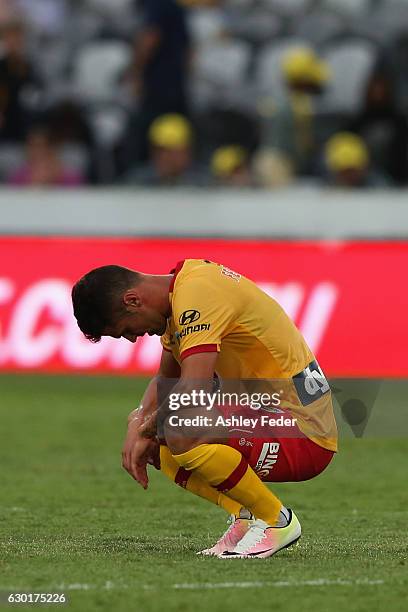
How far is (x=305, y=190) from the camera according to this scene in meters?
14.1

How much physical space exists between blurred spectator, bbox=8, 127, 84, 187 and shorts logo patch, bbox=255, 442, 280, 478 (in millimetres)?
8741

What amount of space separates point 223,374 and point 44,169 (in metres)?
8.69

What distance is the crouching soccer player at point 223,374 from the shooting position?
607 centimetres

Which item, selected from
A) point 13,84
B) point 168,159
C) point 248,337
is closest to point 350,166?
point 168,159

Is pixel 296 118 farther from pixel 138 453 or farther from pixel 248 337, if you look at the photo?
pixel 138 453

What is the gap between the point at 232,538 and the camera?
634 cm

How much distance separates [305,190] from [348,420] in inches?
273

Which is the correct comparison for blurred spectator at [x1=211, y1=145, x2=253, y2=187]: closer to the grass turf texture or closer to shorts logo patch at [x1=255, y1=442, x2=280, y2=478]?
the grass turf texture

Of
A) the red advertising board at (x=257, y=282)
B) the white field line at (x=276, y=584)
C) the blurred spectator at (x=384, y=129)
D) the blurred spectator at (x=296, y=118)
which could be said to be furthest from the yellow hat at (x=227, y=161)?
the white field line at (x=276, y=584)

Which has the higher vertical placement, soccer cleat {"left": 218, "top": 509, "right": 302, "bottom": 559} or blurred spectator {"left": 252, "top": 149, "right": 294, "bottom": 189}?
soccer cleat {"left": 218, "top": 509, "right": 302, "bottom": 559}

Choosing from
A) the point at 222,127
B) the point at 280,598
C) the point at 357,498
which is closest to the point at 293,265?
the point at 222,127

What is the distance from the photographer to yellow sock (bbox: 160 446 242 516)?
20.9 ft

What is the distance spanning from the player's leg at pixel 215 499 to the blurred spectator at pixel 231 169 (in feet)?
27.6

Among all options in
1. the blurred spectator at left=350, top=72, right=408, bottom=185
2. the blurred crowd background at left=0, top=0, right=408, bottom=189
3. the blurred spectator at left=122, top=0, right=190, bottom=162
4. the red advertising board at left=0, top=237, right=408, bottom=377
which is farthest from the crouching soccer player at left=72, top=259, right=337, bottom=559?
the blurred spectator at left=122, top=0, right=190, bottom=162
